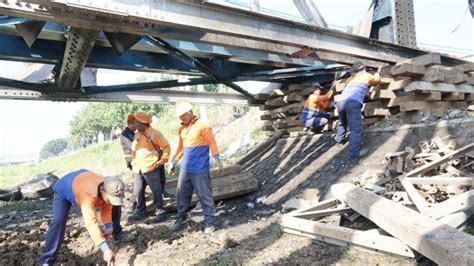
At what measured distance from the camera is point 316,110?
24.2 feet

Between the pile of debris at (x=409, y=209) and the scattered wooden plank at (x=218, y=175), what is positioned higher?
the pile of debris at (x=409, y=209)

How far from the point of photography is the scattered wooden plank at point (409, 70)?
590 centimetres

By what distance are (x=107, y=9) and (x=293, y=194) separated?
4.09 meters

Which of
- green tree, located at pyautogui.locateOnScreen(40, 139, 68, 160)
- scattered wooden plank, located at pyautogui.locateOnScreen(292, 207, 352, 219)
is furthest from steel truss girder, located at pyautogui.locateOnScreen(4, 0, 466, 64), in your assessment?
green tree, located at pyautogui.locateOnScreen(40, 139, 68, 160)

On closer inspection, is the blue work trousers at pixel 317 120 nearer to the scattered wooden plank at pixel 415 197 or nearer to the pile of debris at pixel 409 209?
the pile of debris at pixel 409 209

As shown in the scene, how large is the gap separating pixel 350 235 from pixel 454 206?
42.1 inches

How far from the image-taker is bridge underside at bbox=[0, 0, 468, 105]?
11.5ft

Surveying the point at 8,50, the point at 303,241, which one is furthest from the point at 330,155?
the point at 8,50

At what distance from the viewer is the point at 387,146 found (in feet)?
Answer: 19.9

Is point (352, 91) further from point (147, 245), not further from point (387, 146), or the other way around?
point (147, 245)

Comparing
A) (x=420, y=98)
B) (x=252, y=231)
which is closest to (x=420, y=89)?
(x=420, y=98)

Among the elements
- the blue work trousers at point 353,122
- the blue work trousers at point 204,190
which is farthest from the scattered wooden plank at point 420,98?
the blue work trousers at point 204,190

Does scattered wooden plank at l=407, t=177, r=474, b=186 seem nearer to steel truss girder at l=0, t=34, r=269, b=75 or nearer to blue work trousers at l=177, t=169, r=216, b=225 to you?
blue work trousers at l=177, t=169, r=216, b=225

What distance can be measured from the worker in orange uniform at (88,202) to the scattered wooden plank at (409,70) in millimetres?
4574
